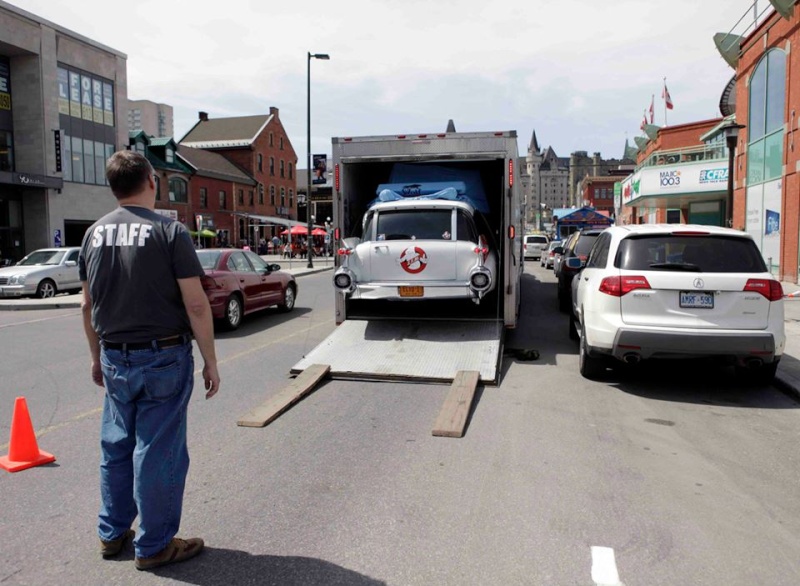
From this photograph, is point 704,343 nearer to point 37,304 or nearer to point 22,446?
point 22,446

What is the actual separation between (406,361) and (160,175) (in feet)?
142

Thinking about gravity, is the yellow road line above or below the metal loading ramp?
below

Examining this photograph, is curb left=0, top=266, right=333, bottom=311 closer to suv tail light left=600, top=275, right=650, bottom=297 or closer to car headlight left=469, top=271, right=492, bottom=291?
car headlight left=469, top=271, right=492, bottom=291

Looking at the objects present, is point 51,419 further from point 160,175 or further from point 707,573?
point 160,175

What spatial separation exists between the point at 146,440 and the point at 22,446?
221 centimetres

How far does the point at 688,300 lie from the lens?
665 cm

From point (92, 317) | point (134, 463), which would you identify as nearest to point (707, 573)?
point (134, 463)

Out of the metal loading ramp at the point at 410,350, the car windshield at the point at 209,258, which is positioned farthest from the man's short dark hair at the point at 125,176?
the car windshield at the point at 209,258

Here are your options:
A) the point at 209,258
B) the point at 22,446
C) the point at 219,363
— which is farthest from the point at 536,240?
the point at 22,446

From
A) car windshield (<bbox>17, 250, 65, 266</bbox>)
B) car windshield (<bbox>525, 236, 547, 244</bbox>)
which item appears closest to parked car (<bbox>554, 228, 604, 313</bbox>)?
car windshield (<bbox>17, 250, 65, 266</bbox>)

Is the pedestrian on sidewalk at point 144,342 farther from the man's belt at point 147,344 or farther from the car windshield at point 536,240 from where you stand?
the car windshield at point 536,240

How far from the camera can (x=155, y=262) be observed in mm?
3113

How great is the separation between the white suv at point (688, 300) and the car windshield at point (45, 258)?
17383mm

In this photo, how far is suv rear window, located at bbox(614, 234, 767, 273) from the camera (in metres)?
6.75
